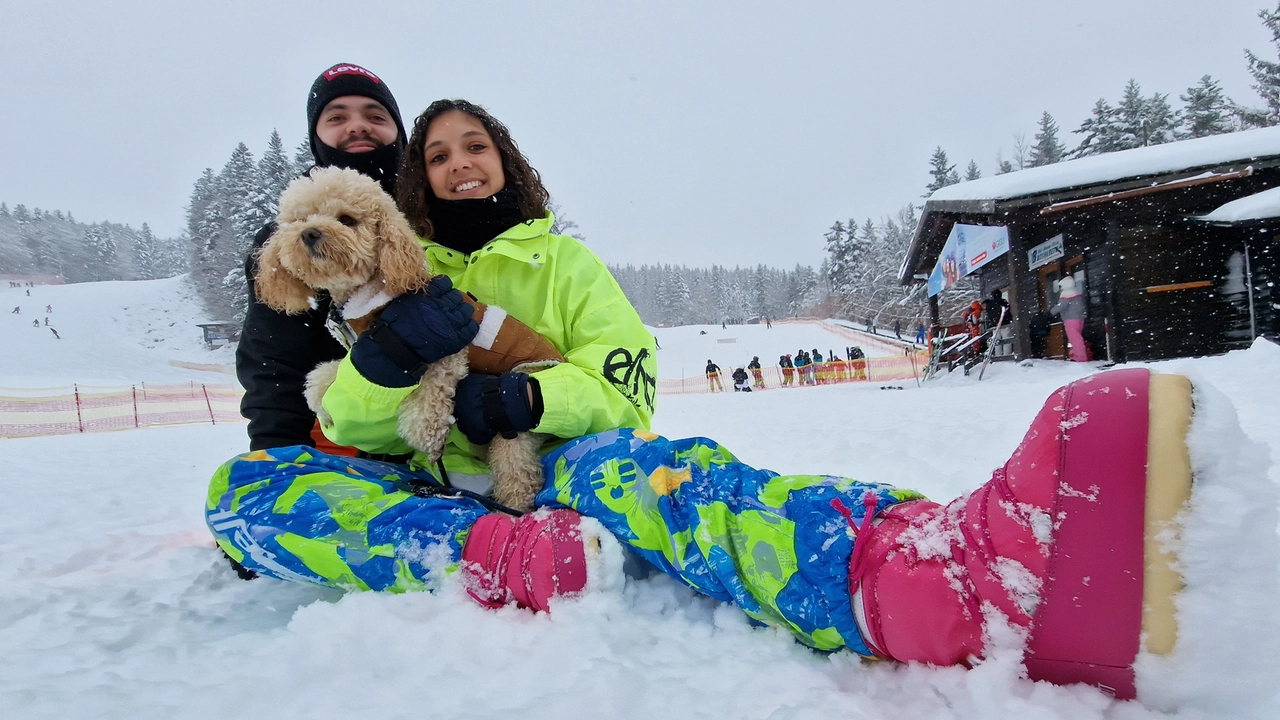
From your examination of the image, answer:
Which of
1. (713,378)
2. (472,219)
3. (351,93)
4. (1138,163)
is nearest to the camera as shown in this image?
(472,219)

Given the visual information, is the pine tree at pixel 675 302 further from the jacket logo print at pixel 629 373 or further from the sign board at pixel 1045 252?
the jacket logo print at pixel 629 373

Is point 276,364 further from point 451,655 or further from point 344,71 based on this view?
point 451,655

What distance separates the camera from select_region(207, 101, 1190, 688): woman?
1.01 metres

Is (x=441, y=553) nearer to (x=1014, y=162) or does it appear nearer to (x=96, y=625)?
(x=96, y=625)

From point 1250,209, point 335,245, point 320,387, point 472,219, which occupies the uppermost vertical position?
point 1250,209

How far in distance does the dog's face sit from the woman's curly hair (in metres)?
0.17

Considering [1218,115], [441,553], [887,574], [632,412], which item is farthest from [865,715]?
[1218,115]

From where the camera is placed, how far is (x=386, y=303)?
6.86 feet

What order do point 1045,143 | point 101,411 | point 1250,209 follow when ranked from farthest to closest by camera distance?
point 1045,143 < point 101,411 < point 1250,209

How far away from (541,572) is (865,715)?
0.80 metres

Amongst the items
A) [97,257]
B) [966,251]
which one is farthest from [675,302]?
[97,257]

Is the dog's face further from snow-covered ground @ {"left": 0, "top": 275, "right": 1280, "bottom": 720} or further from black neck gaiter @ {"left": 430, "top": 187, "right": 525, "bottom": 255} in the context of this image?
snow-covered ground @ {"left": 0, "top": 275, "right": 1280, "bottom": 720}

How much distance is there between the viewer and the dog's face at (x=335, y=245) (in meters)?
2.11

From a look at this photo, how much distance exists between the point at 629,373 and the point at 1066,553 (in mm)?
1463
